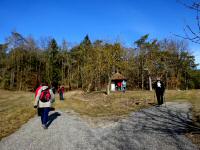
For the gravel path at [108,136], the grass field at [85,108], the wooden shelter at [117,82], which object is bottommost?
the gravel path at [108,136]

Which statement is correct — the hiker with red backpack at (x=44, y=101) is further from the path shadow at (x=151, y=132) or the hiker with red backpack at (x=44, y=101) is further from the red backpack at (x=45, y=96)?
the path shadow at (x=151, y=132)

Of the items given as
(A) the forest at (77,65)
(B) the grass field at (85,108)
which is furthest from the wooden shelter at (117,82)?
(B) the grass field at (85,108)

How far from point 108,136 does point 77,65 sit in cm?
4999

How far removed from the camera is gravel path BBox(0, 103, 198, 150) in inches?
267

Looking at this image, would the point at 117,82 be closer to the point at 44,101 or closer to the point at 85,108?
the point at 85,108

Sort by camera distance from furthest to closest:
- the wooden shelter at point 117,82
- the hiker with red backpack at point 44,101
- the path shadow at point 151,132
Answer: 1. the wooden shelter at point 117,82
2. the hiker with red backpack at point 44,101
3. the path shadow at point 151,132

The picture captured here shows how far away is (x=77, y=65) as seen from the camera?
57469 mm

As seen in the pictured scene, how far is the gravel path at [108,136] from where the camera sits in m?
6.78

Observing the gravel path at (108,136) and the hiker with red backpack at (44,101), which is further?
the hiker with red backpack at (44,101)

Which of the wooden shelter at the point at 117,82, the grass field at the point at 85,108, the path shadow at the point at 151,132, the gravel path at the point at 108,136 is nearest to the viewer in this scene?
the gravel path at the point at 108,136

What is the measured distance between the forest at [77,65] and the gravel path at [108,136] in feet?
115

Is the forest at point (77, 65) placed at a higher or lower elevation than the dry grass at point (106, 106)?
higher

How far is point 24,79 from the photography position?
53781 mm

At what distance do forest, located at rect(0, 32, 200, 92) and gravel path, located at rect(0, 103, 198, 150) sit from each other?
115ft
